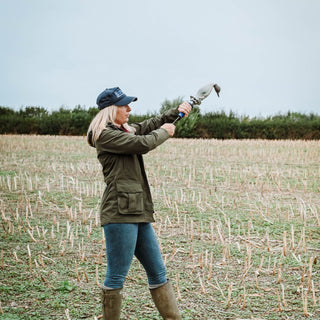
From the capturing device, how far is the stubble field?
4023 millimetres

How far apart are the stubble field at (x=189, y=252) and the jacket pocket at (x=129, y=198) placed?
1.23 m

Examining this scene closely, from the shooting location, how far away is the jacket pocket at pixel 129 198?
10.00ft

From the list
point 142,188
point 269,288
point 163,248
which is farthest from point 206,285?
point 142,188

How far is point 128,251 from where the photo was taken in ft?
10.0

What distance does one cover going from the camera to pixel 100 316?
3770mm

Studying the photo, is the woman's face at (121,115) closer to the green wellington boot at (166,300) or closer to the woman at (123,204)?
the woman at (123,204)

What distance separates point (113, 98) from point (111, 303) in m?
1.48

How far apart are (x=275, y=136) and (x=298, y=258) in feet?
88.6

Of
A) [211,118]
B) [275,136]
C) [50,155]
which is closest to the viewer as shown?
[50,155]

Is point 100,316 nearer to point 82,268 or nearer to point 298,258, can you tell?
point 82,268

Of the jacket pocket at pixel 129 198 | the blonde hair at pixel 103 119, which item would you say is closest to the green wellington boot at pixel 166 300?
the jacket pocket at pixel 129 198

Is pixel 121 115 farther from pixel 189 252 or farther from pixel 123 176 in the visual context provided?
pixel 189 252

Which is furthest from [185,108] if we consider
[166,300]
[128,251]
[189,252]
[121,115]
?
[189,252]

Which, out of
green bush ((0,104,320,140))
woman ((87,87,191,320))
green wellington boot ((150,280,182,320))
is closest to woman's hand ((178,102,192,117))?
woman ((87,87,191,320))
